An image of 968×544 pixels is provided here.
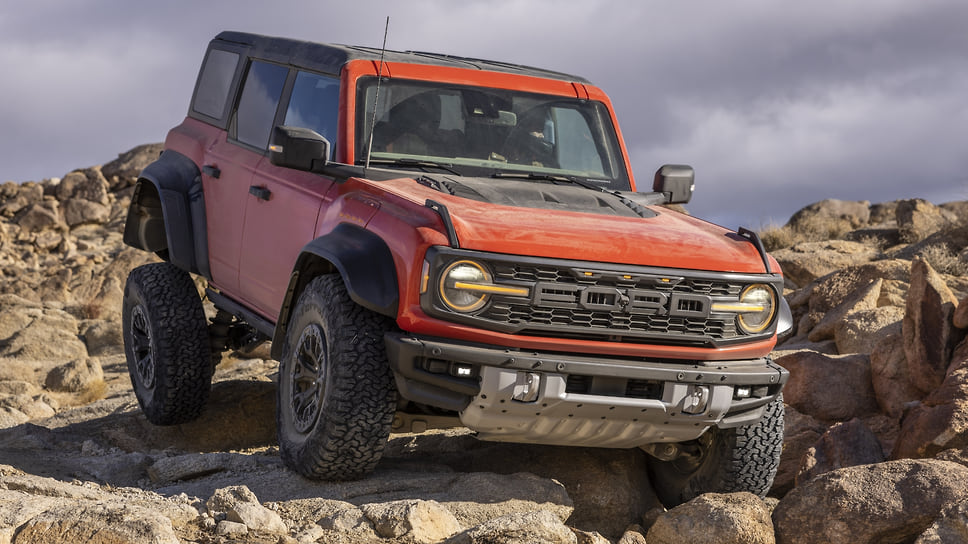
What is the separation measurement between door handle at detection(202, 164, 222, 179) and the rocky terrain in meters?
1.77

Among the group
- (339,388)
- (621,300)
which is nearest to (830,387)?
(621,300)

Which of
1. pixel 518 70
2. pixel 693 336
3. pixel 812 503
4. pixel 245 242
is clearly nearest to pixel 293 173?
pixel 245 242

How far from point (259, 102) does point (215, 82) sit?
0.94 metres

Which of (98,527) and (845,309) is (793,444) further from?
(98,527)

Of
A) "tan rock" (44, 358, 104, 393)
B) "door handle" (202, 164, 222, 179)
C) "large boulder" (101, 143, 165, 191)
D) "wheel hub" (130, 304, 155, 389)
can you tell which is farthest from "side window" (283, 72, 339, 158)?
"large boulder" (101, 143, 165, 191)

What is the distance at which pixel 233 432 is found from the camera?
8.22 m

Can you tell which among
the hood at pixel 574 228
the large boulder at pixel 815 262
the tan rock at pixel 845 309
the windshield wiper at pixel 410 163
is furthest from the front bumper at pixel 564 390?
the large boulder at pixel 815 262

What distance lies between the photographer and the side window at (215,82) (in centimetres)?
798

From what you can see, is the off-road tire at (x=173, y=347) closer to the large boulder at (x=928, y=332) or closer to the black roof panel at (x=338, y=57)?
the black roof panel at (x=338, y=57)

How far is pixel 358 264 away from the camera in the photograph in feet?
17.4

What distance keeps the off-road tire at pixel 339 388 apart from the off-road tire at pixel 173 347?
2.30 m

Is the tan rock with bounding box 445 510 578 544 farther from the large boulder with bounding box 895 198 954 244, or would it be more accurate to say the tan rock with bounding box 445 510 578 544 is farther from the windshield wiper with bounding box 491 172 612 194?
the large boulder with bounding box 895 198 954 244

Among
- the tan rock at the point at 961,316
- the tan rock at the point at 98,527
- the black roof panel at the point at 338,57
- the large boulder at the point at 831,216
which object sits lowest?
the large boulder at the point at 831,216

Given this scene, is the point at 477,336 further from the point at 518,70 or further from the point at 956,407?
the point at 956,407
